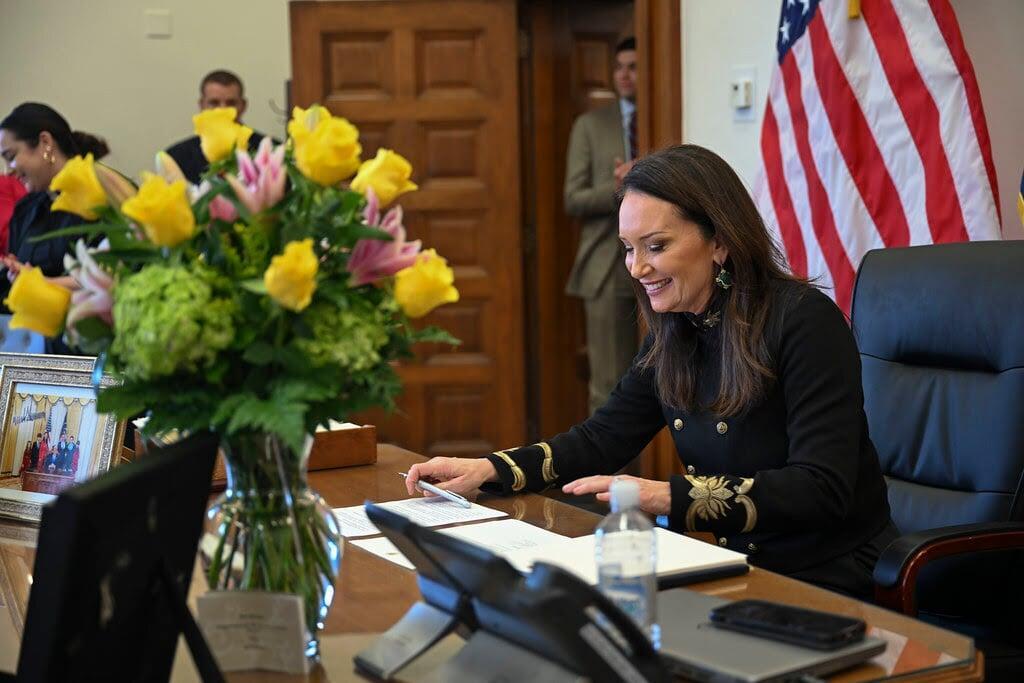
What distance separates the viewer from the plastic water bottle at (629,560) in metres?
1.17

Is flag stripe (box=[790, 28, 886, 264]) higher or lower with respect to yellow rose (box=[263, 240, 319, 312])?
higher

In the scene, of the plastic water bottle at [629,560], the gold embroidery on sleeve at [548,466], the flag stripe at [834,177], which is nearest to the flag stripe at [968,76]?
the flag stripe at [834,177]

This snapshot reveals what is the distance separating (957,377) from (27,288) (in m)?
1.52

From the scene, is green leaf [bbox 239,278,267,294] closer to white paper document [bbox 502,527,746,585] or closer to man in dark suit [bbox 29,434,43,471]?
white paper document [bbox 502,527,746,585]

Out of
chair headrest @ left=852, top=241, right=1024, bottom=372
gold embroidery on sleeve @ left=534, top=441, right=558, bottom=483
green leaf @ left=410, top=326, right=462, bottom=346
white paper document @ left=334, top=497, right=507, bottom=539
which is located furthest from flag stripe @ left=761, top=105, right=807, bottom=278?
green leaf @ left=410, top=326, right=462, bottom=346

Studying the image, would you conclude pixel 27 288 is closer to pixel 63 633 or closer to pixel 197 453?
pixel 197 453

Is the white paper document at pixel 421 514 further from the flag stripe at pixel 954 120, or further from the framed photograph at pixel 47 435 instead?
the flag stripe at pixel 954 120

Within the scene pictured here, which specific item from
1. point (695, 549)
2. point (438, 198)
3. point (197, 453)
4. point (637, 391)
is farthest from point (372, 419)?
point (197, 453)

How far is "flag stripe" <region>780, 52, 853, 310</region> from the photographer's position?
3408mm

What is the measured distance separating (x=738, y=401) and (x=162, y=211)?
1.07m

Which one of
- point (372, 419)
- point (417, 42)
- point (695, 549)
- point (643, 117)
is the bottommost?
point (372, 419)

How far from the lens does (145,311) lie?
1.07 m

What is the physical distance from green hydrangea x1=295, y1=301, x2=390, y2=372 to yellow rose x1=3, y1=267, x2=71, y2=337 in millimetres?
232

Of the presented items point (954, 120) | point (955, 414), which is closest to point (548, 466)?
point (955, 414)
